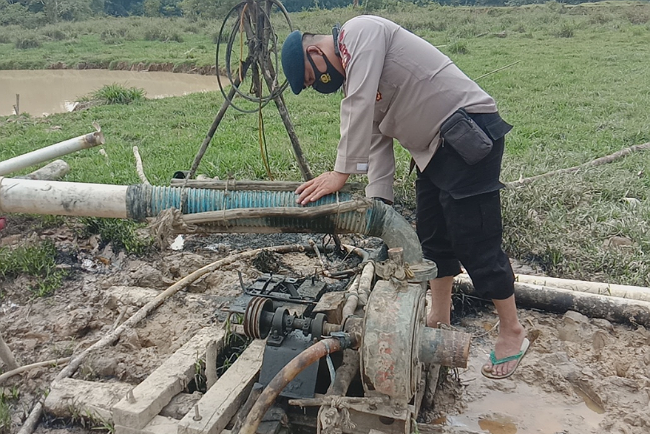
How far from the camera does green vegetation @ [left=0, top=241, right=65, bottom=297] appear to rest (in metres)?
3.73

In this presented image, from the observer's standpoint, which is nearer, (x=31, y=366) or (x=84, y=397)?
(x=84, y=397)

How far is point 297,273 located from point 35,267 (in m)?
1.80

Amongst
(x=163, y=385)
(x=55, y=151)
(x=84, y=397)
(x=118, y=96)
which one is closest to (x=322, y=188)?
(x=163, y=385)

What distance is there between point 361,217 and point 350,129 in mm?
398

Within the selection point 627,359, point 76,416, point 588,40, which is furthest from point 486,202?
point 588,40

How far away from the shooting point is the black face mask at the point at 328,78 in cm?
252

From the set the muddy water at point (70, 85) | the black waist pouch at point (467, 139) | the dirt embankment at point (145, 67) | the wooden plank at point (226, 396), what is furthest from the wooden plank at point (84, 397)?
the dirt embankment at point (145, 67)

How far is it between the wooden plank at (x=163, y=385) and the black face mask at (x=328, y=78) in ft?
4.29

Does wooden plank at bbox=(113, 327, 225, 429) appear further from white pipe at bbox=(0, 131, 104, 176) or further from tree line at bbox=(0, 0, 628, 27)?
tree line at bbox=(0, 0, 628, 27)

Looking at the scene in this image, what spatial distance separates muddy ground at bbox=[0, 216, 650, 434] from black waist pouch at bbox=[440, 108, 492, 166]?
3.84 ft

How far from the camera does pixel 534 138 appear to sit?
22.7 feet

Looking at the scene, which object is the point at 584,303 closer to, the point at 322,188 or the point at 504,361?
the point at 504,361

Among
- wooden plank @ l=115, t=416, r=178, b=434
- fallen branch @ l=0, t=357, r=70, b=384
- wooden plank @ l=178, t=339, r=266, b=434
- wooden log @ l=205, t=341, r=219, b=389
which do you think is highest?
wooden plank @ l=178, t=339, r=266, b=434

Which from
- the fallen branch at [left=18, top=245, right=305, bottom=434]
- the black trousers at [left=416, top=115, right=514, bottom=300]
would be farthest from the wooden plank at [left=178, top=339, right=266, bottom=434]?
the black trousers at [left=416, top=115, right=514, bottom=300]
